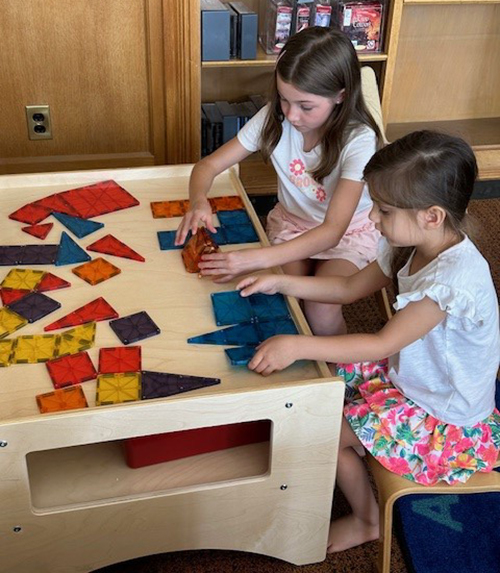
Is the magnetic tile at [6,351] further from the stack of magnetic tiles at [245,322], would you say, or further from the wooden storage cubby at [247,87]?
the wooden storage cubby at [247,87]

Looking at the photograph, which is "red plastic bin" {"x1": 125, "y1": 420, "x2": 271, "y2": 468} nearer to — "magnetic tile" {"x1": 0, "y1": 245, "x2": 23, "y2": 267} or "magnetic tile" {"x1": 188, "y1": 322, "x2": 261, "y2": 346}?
"magnetic tile" {"x1": 188, "y1": 322, "x2": 261, "y2": 346}

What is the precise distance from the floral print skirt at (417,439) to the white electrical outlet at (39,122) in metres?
1.72

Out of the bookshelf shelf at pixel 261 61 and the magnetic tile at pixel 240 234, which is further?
the bookshelf shelf at pixel 261 61

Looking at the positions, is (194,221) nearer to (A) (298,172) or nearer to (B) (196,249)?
(B) (196,249)

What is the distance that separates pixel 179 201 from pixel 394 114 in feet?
5.84

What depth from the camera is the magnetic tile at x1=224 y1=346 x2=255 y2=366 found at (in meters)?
1.31

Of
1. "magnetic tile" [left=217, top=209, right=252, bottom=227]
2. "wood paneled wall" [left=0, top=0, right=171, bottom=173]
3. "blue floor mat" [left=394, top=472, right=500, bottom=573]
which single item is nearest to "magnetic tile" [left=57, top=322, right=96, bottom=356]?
"magnetic tile" [left=217, top=209, right=252, bottom=227]

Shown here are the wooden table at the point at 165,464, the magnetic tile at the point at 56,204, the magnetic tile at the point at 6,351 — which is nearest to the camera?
the wooden table at the point at 165,464

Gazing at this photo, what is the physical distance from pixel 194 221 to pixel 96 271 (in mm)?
250

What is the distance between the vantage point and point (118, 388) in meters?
1.25

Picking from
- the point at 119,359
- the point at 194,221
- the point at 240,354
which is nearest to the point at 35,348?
the point at 119,359

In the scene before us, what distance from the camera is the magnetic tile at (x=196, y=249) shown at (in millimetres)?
1570

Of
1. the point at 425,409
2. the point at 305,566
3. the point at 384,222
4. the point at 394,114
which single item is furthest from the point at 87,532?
the point at 394,114

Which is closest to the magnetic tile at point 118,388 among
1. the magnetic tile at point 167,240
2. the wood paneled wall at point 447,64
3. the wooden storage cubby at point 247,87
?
the magnetic tile at point 167,240
